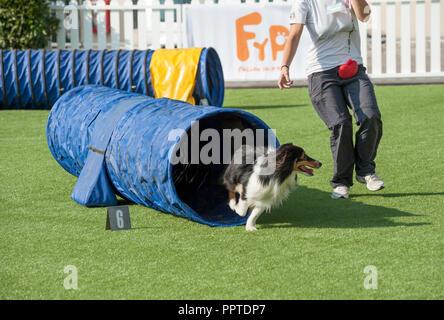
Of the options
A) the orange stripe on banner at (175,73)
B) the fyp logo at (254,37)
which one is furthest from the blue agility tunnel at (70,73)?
the fyp logo at (254,37)

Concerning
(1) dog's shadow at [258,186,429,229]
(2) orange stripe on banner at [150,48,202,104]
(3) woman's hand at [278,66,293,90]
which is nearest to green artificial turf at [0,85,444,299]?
(1) dog's shadow at [258,186,429,229]

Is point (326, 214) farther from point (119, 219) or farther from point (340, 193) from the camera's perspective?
point (119, 219)

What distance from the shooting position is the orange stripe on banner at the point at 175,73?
31.4ft

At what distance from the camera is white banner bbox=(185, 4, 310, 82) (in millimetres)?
12445

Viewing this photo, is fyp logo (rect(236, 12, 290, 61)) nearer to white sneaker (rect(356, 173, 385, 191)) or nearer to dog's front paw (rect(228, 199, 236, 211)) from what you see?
white sneaker (rect(356, 173, 385, 191))

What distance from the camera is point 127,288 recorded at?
11.7 ft

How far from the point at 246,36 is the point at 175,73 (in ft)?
10.5

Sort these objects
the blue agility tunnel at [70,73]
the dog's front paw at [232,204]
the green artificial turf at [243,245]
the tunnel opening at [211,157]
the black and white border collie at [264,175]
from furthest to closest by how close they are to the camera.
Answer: the blue agility tunnel at [70,73], the tunnel opening at [211,157], the dog's front paw at [232,204], the black and white border collie at [264,175], the green artificial turf at [243,245]

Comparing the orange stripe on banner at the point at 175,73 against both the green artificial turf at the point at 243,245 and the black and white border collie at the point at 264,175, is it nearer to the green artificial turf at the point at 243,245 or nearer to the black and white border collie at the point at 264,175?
the green artificial turf at the point at 243,245

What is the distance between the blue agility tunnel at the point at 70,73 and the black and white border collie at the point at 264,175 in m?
5.17

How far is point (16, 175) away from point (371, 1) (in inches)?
330

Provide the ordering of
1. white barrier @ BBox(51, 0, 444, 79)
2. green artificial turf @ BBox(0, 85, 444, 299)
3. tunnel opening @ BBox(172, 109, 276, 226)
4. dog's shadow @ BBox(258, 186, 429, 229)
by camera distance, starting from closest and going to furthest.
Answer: green artificial turf @ BBox(0, 85, 444, 299)
dog's shadow @ BBox(258, 186, 429, 229)
tunnel opening @ BBox(172, 109, 276, 226)
white barrier @ BBox(51, 0, 444, 79)

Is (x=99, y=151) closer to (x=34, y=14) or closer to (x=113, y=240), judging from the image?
(x=113, y=240)

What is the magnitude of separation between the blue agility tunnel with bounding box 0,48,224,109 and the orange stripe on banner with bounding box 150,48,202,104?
0.35 feet
